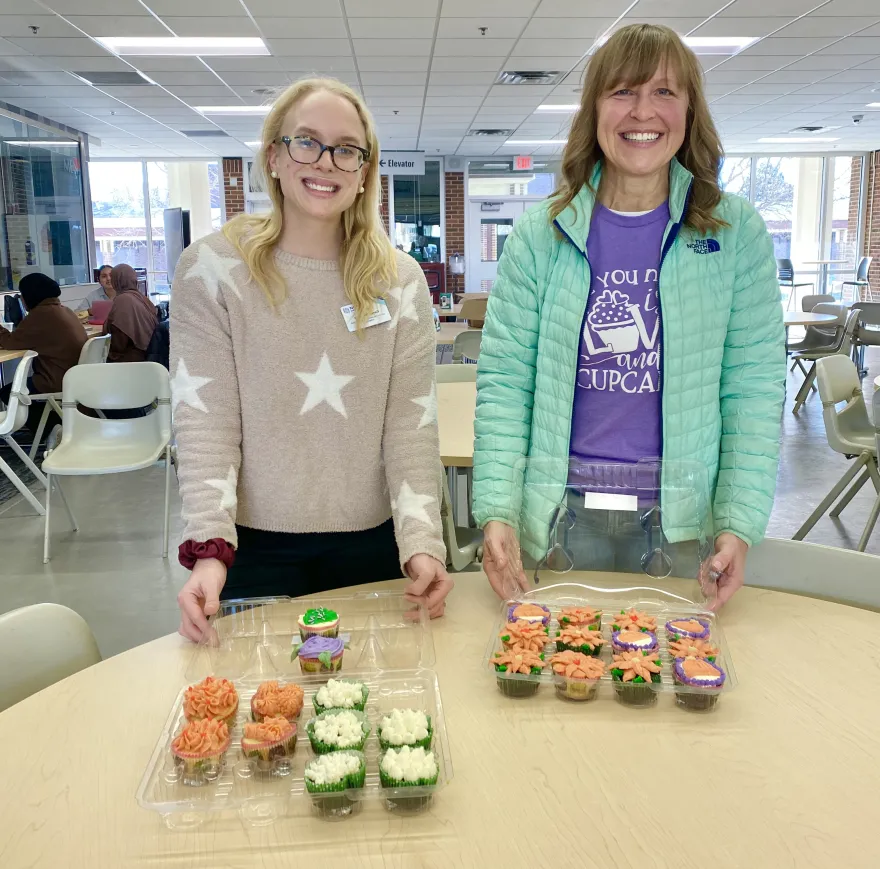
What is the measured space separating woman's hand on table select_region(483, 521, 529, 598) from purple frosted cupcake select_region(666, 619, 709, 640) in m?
0.28

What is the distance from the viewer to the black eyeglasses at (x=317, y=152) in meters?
1.44

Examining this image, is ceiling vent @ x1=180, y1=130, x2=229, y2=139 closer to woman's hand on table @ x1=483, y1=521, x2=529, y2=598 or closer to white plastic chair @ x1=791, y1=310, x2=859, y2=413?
white plastic chair @ x1=791, y1=310, x2=859, y2=413

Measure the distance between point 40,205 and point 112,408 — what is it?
7524 millimetres

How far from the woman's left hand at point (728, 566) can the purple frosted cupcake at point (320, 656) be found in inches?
24.8

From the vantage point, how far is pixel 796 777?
3.13ft

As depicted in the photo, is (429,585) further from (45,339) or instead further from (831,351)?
(831,351)

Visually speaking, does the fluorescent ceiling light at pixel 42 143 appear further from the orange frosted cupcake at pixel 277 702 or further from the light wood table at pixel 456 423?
the orange frosted cupcake at pixel 277 702

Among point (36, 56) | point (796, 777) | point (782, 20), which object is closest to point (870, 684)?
point (796, 777)

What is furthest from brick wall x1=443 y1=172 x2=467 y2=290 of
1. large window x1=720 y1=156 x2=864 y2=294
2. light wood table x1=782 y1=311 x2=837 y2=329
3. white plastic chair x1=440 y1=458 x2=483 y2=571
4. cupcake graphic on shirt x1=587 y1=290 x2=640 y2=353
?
cupcake graphic on shirt x1=587 y1=290 x2=640 y2=353

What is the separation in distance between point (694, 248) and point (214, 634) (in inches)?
41.1

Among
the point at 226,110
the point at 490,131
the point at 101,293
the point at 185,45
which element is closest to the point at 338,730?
the point at 185,45

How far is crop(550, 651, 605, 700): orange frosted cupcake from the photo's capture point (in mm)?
1122

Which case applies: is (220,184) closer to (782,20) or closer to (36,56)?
(36,56)

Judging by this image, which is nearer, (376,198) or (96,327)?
(376,198)
